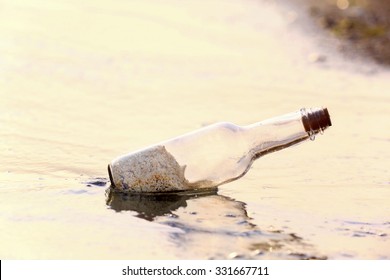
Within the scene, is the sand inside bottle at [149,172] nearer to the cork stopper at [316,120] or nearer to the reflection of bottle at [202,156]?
the reflection of bottle at [202,156]

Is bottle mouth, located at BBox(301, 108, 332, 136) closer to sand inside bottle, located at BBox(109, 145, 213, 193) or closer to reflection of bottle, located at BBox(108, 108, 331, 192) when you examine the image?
reflection of bottle, located at BBox(108, 108, 331, 192)

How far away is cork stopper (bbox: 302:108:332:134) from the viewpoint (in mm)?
3615

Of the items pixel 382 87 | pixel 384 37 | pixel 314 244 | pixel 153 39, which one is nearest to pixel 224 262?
pixel 314 244

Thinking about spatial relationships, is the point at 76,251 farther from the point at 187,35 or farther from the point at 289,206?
the point at 187,35

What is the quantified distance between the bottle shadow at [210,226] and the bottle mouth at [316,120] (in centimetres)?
40

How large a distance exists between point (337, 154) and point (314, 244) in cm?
153

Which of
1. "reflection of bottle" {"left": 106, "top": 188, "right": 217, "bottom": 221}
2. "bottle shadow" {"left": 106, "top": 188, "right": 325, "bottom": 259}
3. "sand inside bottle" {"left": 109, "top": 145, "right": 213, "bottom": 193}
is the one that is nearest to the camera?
"bottle shadow" {"left": 106, "top": 188, "right": 325, "bottom": 259}

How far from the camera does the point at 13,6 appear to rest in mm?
8148

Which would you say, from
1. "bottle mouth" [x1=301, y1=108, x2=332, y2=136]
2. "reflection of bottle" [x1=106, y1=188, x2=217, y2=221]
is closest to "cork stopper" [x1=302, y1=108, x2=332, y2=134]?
"bottle mouth" [x1=301, y1=108, x2=332, y2=136]

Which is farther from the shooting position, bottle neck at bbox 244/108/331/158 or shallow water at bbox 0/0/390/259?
bottle neck at bbox 244/108/331/158

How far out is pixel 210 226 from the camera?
11.1 ft

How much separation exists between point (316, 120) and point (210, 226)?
61 centimetres

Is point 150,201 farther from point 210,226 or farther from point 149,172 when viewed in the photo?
point 210,226

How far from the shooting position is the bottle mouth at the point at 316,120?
362 centimetres
